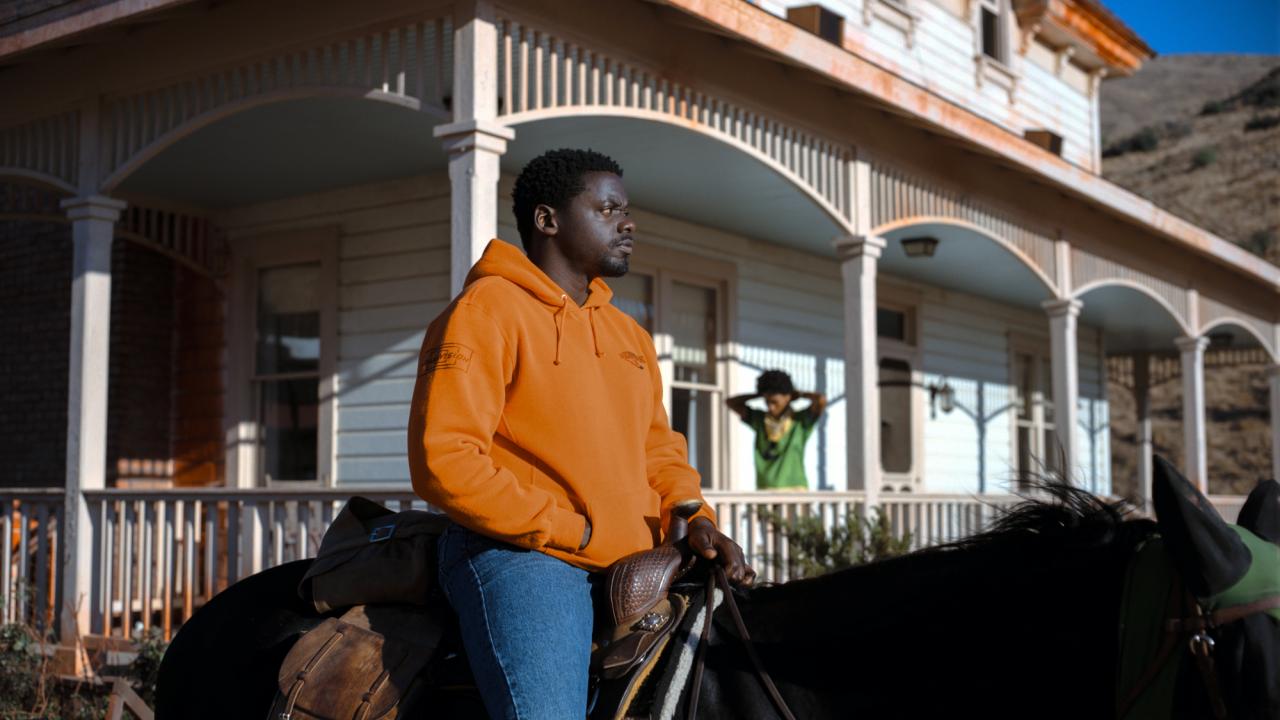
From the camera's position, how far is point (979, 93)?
1404 centimetres

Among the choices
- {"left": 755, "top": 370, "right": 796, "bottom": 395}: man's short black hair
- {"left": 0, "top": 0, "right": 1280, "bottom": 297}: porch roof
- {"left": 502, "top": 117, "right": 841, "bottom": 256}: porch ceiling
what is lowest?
{"left": 755, "top": 370, "right": 796, "bottom": 395}: man's short black hair

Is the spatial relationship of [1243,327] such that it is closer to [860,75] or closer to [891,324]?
[891,324]

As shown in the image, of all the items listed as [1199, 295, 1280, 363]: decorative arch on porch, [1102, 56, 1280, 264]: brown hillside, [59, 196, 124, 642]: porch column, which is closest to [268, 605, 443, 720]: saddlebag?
[59, 196, 124, 642]: porch column

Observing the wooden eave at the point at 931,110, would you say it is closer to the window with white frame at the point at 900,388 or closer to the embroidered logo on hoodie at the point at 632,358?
the window with white frame at the point at 900,388

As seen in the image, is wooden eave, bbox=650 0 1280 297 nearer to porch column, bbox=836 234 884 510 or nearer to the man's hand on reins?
porch column, bbox=836 234 884 510

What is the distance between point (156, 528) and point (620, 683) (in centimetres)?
571

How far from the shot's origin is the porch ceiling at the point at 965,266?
1100 centimetres

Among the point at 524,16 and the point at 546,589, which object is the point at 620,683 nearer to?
the point at 546,589

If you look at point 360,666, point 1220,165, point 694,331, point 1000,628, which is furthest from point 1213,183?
point 360,666

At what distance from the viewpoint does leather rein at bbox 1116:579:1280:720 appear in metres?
1.81

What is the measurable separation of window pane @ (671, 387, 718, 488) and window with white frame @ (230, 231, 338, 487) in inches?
118

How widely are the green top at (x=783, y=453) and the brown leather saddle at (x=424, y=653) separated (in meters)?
6.42

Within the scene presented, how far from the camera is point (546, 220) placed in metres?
2.84

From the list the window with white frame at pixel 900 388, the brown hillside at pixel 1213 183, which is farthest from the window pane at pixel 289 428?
the brown hillside at pixel 1213 183
